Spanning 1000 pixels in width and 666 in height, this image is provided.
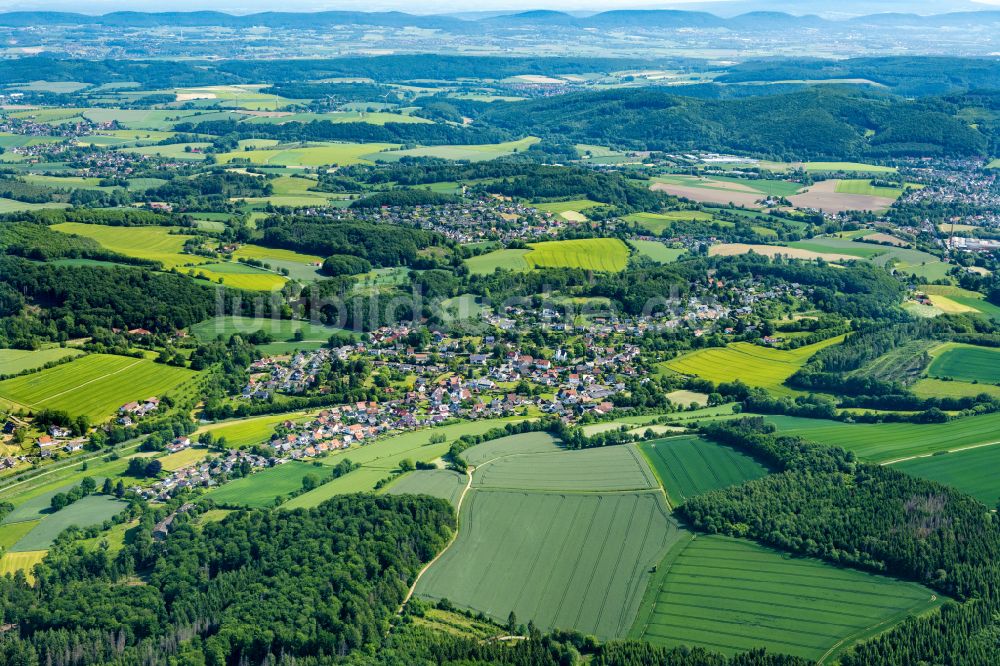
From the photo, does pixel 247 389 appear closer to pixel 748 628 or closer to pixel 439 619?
pixel 439 619

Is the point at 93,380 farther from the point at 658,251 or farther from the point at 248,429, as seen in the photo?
the point at 658,251

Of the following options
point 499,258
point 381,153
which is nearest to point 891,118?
point 381,153

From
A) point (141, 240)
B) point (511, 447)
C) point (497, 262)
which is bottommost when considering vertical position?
point (511, 447)

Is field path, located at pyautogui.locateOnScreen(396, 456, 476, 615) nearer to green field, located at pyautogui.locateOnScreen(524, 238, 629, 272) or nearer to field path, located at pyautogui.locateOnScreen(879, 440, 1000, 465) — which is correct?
field path, located at pyautogui.locateOnScreen(879, 440, 1000, 465)

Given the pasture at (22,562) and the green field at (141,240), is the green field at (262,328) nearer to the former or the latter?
the green field at (141,240)

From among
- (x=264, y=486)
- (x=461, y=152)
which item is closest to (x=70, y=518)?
(x=264, y=486)

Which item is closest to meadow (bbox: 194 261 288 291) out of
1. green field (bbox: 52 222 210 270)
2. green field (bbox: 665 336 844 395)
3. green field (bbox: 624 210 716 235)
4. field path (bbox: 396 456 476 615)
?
green field (bbox: 52 222 210 270)
